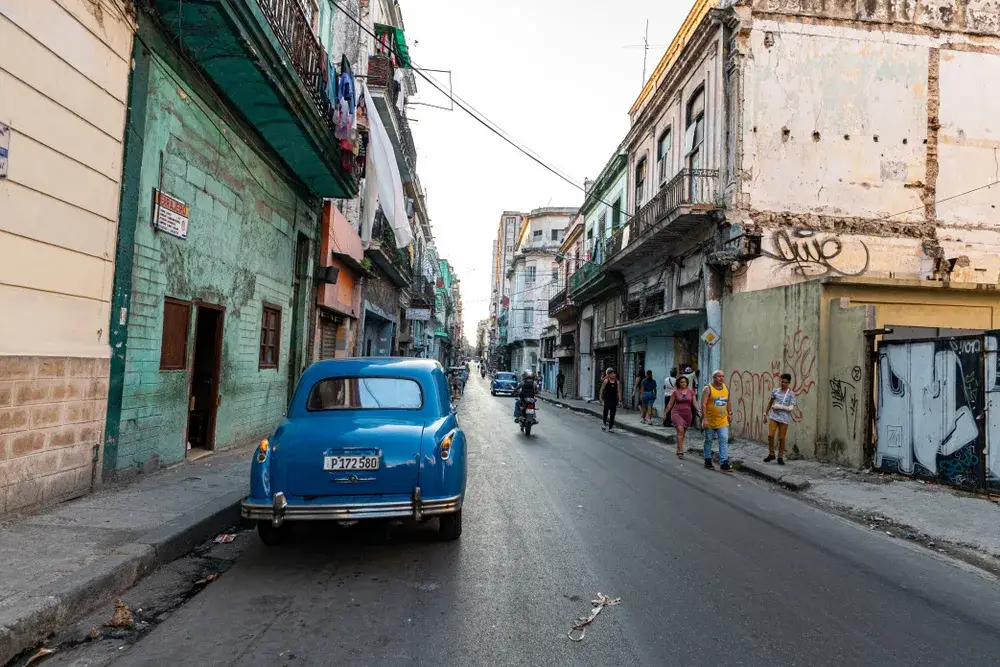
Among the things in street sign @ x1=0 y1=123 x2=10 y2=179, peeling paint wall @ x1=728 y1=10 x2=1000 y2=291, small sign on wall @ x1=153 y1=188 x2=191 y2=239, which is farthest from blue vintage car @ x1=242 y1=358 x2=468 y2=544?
peeling paint wall @ x1=728 y1=10 x2=1000 y2=291

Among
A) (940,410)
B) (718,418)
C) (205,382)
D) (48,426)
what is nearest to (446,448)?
(48,426)

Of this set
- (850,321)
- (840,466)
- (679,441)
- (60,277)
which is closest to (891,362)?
(850,321)

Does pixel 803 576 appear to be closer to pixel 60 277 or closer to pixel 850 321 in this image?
pixel 60 277

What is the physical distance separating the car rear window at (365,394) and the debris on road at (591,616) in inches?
97.5

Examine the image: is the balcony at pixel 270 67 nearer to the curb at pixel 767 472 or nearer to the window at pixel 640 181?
the curb at pixel 767 472

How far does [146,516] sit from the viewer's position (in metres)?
5.59

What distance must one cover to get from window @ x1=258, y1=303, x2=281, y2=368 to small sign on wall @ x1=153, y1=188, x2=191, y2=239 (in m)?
3.84

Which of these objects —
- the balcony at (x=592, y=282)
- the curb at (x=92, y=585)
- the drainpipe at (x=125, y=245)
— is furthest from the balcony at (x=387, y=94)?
the curb at (x=92, y=585)

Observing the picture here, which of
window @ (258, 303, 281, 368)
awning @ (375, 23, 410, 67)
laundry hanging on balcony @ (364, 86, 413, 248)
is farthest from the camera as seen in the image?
awning @ (375, 23, 410, 67)

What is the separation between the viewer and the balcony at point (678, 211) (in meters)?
17.0

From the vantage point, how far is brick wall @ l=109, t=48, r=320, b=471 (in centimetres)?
734

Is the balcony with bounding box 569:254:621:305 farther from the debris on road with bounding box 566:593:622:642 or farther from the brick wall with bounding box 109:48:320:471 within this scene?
the debris on road with bounding box 566:593:622:642

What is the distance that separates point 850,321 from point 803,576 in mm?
7793

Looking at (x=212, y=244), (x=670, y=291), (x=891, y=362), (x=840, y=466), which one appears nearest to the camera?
(x=212, y=244)
